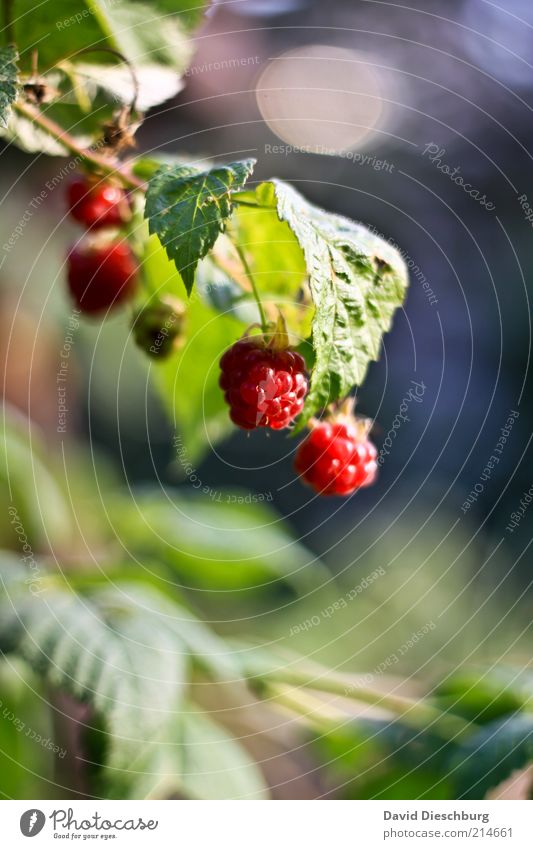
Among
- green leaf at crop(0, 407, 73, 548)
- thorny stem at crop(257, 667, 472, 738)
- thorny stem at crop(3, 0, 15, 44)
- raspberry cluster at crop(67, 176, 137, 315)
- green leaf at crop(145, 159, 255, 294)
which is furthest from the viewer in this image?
green leaf at crop(0, 407, 73, 548)

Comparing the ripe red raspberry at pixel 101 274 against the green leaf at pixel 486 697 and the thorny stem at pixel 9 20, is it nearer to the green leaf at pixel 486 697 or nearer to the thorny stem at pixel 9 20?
the thorny stem at pixel 9 20

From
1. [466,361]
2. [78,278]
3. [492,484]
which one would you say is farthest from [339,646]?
[78,278]

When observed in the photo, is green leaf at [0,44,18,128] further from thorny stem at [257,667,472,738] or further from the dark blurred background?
the dark blurred background

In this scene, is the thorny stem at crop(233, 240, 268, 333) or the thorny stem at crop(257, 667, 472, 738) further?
the thorny stem at crop(257, 667, 472, 738)

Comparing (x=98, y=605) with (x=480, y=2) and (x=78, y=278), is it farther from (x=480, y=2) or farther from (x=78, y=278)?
(x=480, y=2)

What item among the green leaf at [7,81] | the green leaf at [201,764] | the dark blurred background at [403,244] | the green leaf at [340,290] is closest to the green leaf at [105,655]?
the green leaf at [201,764]

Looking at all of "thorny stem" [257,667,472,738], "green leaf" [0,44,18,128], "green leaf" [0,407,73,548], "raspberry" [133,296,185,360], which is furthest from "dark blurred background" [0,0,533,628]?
"green leaf" [0,44,18,128]
